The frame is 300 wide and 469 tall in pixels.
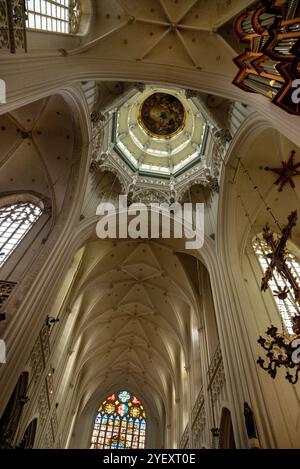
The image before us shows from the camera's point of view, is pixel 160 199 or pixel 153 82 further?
pixel 160 199

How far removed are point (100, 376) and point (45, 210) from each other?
15925 mm

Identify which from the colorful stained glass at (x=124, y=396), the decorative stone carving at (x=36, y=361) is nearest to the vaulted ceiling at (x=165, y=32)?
the decorative stone carving at (x=36, y=361)

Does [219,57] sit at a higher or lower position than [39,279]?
higher

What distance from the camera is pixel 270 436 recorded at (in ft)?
22.5

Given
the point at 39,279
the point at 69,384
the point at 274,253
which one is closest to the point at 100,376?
the point at 69,384

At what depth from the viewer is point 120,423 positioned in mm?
22594

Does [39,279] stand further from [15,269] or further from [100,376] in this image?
[100,376]

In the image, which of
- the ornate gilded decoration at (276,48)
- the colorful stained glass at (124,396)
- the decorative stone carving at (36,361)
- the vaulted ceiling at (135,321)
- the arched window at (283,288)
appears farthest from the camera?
the colorful stained glass at (124,396)

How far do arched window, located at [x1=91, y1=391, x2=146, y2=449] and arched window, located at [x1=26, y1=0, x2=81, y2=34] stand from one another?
905 inches

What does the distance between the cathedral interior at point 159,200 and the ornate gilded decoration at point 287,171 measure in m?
0.05

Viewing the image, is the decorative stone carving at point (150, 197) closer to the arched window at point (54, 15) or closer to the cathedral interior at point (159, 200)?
the cathedral interior at point (159, 200)

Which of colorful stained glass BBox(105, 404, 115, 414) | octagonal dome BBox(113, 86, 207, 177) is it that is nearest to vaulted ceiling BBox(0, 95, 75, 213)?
octagonal dome BBox(113, 86, 207, 177)

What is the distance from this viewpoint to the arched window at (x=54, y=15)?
28.2 ft
